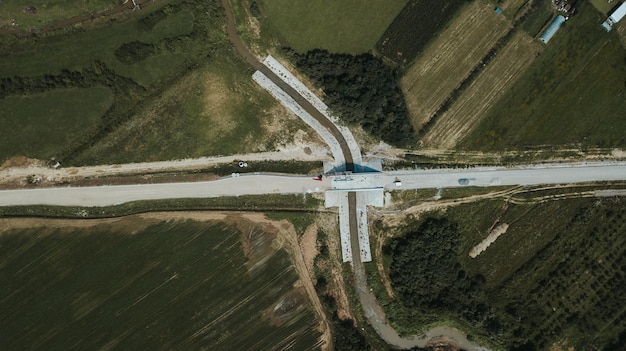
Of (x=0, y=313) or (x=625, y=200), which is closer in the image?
(x=0, y=313)

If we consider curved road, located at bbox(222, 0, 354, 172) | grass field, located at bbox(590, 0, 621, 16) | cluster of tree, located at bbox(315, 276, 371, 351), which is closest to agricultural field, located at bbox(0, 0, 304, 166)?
curved road, located at bbox(222, 0, 354, 172)

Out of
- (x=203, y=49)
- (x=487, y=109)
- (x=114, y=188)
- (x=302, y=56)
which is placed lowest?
(x=114, y=188)

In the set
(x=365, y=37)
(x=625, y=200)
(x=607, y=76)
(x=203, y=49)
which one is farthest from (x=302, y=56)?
(x=625, y=200)

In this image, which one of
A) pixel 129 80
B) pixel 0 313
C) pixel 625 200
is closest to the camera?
pixel 0 313

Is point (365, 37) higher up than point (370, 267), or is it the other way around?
point (365, 37)

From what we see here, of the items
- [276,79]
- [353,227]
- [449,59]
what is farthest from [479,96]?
[276,79]

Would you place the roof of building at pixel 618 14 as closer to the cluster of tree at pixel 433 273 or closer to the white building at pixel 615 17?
the white building at pixel 615 17

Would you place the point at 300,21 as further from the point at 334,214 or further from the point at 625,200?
the point at 625,200

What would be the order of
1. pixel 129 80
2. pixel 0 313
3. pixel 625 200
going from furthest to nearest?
pixel 625 200
pixel 129 80
pixel 0 313

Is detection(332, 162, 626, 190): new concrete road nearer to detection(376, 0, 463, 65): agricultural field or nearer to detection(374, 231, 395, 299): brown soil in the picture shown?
detection(374, 231, 395, 299): brown soil
